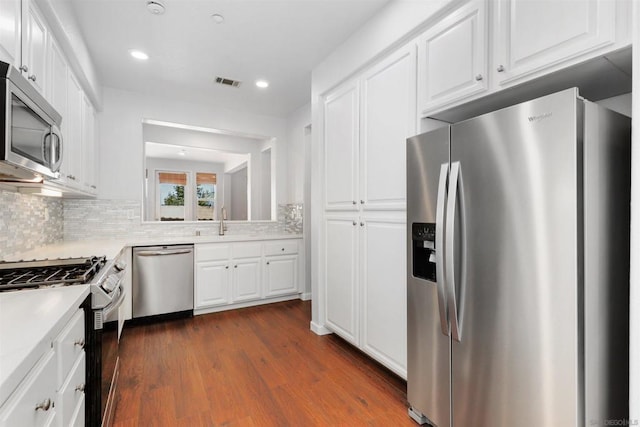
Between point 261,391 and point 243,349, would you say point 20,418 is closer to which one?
point 261,391

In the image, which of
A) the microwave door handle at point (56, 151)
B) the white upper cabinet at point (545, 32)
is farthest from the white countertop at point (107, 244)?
the white upper cabinet at point (545, 32)

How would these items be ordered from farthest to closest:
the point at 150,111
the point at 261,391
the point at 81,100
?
the point at 150,111, the point at 81,100, the point at 261,391

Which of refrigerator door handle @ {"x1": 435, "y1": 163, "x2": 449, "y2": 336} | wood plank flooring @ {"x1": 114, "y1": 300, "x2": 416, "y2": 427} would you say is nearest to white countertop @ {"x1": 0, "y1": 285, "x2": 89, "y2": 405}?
wood plank flooring @ {"x1": 114, "y1": 300, "x2": 416, "y2": 427}

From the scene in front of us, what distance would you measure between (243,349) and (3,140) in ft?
7.29

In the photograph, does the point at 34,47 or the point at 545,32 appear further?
the point at 34,47

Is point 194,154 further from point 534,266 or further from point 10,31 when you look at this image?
point 534,266

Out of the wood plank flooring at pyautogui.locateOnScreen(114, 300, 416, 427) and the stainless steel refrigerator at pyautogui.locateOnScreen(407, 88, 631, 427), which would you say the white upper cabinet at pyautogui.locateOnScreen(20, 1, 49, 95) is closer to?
the wood plank flooring at pyautogui.locateOnScreen(114, 300, 416, 427)

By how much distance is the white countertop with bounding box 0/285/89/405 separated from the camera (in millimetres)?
702

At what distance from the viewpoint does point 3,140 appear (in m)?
1.05

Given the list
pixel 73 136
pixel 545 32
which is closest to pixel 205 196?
pixel 73 136

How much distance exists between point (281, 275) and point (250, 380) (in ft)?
6.27

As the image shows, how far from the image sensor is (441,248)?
59.1 inches

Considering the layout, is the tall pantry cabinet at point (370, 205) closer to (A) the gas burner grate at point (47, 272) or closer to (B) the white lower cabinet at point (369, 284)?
(B) the white lower cabinet at point (369, 284)

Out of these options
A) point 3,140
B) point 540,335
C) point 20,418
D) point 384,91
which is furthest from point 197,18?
point 540,335
